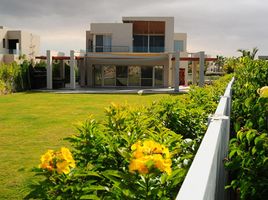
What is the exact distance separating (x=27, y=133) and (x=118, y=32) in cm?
2438

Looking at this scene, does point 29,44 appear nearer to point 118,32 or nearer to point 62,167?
point 118,32

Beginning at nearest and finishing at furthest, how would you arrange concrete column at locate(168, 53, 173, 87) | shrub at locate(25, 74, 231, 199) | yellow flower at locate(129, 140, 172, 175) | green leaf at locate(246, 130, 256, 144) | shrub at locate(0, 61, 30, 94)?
yellow flower at locate(129, 140, 172, 175) < shrub at locate(25, 74, 231, 199) < green leaf at locate(246, 130, 256, 144) < shrub at locate(0, 61, 30, 94) < concrete column at locate(168, 53, 173, 87)

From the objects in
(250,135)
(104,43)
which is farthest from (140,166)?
(104,43)

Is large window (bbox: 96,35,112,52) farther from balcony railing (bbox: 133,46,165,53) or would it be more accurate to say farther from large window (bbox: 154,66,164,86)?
large window (bbox: 154,66,164,86)

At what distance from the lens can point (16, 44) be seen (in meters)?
45.6

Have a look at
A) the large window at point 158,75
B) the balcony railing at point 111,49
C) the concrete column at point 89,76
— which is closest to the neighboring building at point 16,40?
the concrete column at point 89,76

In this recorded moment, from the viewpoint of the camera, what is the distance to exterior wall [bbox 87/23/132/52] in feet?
116

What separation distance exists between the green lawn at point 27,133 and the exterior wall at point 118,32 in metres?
15.0

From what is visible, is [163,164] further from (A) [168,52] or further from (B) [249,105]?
(A) [168,52]

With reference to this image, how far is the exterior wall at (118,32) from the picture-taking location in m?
35.4

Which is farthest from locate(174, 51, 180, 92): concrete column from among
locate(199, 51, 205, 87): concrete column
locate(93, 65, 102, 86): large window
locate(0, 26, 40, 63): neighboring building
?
locate(0, 26, 40, 63): neighboring building

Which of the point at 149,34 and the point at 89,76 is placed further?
the point at 89,76

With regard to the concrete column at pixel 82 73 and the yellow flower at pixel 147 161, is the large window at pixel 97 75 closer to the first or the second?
the concrete column at pixel 82 73

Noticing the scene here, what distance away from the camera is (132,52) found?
3466 centimetres
